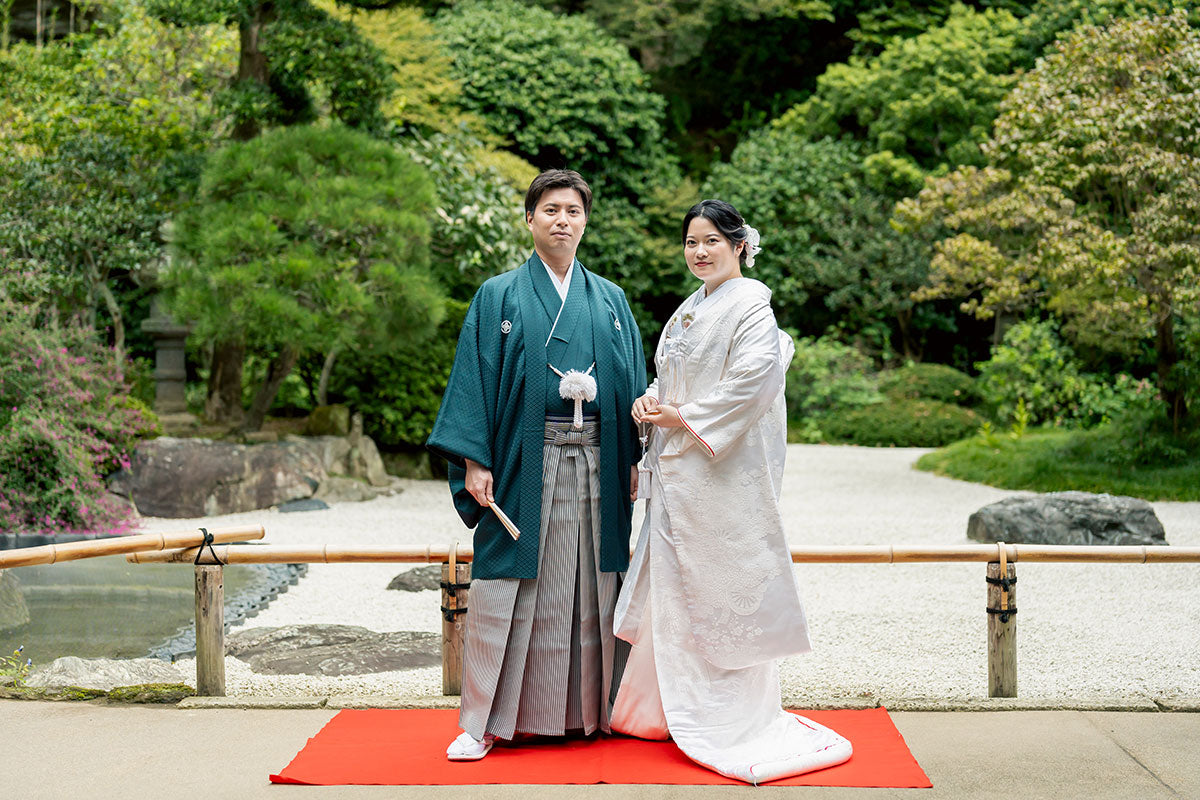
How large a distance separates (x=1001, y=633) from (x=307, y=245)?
19.9 ft

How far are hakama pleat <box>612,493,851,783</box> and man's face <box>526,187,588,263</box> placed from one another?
747 mm

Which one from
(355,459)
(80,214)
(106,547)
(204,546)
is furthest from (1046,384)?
(106,547)

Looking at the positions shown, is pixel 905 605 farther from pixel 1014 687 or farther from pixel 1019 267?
pixel 1019 267

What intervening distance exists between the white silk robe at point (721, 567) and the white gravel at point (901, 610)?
22.8 inches

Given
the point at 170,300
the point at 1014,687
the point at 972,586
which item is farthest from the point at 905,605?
the point at 170,300

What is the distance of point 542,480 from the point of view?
303 centimetres

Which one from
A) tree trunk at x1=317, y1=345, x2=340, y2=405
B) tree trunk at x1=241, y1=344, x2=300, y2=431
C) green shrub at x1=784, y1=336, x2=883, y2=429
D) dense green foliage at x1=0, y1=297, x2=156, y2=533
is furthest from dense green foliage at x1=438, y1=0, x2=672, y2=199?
dense green foliage at x1=0, y1=297, x2=156, y2=533

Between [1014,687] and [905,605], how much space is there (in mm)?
2406

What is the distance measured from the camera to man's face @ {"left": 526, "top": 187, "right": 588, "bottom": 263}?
119 inches

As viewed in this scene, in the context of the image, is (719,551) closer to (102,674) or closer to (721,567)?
(721,567)

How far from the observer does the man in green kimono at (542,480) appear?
2.99m

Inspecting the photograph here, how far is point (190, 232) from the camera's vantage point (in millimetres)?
8289

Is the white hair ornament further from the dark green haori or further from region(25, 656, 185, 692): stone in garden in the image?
region(25, 656, 185, 692): stone in garden

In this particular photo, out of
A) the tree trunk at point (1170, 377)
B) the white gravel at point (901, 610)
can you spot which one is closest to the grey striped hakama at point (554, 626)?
the white gravel at point (901, 610)
